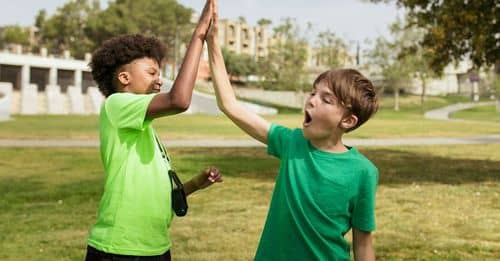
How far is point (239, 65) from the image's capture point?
82.4 metres

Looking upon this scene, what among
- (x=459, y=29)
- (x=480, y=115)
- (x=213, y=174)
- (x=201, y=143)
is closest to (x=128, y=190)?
(x=213, y=174)

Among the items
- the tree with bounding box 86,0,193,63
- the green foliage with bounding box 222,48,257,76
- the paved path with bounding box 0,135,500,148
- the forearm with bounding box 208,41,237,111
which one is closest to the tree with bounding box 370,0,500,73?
the paved path with bounding box 0,135,500,148

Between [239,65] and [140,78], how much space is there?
79.7 m

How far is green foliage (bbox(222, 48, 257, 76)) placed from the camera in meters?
81.8

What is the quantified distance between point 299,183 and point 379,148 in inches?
679

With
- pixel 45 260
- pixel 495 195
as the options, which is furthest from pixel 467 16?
pixel 45 260

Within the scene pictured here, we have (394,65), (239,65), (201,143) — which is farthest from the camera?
(239,65)

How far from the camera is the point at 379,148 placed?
19.6 m

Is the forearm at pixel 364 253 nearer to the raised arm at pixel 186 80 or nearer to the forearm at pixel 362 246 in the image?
the forearm at pixel 362 246

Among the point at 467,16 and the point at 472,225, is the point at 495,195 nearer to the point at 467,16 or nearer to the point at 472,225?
the point at 472,225

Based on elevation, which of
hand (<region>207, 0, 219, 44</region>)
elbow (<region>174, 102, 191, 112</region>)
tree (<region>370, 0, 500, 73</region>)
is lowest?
elbow (<region>174, 102, 191, 112</region>)

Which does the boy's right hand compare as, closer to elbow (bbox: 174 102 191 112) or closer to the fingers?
elbow (bbox: 174 102 191 112)

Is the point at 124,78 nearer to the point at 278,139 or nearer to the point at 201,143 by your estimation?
the point at 278,139

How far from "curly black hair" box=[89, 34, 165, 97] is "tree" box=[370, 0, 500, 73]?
31.9 feet
